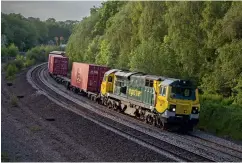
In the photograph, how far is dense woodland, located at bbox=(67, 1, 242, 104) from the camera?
25.2 metres

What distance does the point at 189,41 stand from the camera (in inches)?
1169

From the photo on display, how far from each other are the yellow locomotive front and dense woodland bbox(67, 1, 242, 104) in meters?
4.48

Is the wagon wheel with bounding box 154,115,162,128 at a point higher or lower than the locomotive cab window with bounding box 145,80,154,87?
lower

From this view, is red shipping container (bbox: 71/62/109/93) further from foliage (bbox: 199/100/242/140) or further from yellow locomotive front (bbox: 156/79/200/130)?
yellow locomotive front (bbox: 156/79/200/130)

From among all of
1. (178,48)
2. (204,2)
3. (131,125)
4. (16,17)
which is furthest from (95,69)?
(16,17)

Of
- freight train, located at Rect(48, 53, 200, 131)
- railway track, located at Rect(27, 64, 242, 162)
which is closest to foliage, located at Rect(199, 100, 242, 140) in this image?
freight train, located at Rect(48, 53, 200, 131)

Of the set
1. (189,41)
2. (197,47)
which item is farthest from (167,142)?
(189,41)

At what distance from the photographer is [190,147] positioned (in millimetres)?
16969

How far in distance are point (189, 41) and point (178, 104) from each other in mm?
10217

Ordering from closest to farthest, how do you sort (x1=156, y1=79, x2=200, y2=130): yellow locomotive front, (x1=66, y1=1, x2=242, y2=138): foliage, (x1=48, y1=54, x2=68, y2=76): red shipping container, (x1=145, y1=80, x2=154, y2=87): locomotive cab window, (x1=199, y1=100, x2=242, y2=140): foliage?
1. (x1=156, y1=79, x2=200, y2=130): yellow locomotive front
2. (x1=199, y1=100, x2=242, y2=140): foliage
3. (x1=145, y1=80, x2=154, y2=87): locomotive cab window
4. (x1=66, y1=1, x2=242, y2=138): foliage
5. (x1=48, y1=54, x2=68, y2=76): red shipping container

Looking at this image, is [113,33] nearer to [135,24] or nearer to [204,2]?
[135,24]

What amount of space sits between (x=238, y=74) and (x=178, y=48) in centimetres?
710

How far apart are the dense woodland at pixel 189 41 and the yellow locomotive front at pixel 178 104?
14.7 ft

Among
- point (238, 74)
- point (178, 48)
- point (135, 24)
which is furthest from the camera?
point (135, 24)
